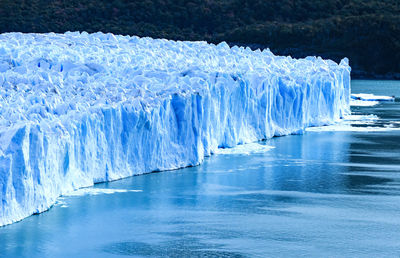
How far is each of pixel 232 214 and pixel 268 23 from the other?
44.1m

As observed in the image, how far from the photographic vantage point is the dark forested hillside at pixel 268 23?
48000 mm

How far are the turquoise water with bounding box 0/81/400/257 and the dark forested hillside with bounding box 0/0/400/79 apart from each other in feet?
108

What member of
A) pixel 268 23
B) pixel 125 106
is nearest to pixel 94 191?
pixel 125 106

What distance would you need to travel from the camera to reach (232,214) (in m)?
11.2

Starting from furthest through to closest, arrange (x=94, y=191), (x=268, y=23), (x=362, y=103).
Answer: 1. (x=268, y=23)
2. (x=362, y=103)
3. (x=94, y=191)

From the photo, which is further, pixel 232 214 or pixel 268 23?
pixel 268 23

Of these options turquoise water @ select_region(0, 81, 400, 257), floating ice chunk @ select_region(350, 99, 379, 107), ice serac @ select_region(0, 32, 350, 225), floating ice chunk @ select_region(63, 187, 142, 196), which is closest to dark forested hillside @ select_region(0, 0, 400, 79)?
floating ice chunk @ select_region(350, 99, 379, 107)

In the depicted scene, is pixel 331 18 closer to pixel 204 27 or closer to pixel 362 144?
pixel 204 27

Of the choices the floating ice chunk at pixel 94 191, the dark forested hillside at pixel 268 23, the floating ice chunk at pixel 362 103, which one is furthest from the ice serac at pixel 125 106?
the dark forested hillside at pixel 268 23

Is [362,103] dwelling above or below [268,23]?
below

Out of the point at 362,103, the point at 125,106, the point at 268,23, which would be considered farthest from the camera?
the point at 268,23

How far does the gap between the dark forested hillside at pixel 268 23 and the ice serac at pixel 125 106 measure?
26018mm

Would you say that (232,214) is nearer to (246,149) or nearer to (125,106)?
(125,106)

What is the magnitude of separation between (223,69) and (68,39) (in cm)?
418
